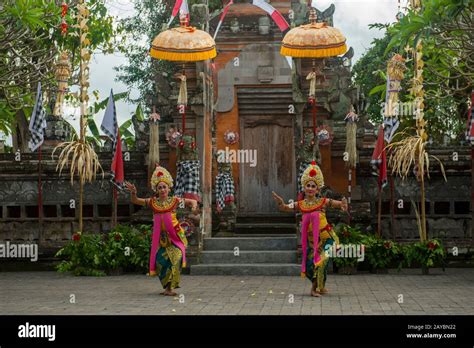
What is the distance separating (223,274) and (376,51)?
24074mm

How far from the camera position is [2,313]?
36.1 feet

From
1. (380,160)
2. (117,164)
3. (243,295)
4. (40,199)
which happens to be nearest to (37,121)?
(117,164)

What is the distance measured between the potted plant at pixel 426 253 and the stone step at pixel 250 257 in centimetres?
239

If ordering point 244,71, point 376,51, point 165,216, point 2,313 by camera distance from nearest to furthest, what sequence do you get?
point 2,313 → point 165,216 → point 244,71 → point 376,51

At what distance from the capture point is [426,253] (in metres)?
16.7

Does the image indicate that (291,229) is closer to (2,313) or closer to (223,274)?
(223,274)

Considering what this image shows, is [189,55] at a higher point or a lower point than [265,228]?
higher

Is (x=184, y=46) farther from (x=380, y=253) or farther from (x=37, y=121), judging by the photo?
(x=380, y=253)

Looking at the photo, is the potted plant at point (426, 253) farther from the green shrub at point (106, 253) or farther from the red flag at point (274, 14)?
the red flag at point (274, 14)

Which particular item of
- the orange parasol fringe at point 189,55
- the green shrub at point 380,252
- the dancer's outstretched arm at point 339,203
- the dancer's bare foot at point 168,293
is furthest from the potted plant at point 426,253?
the orange parasol fringe at point 189,55

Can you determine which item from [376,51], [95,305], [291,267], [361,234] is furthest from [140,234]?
[376,51]

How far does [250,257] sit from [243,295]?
4335 millimetres

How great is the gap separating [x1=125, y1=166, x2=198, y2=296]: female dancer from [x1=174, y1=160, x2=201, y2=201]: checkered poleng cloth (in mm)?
4566

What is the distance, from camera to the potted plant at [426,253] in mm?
16594
